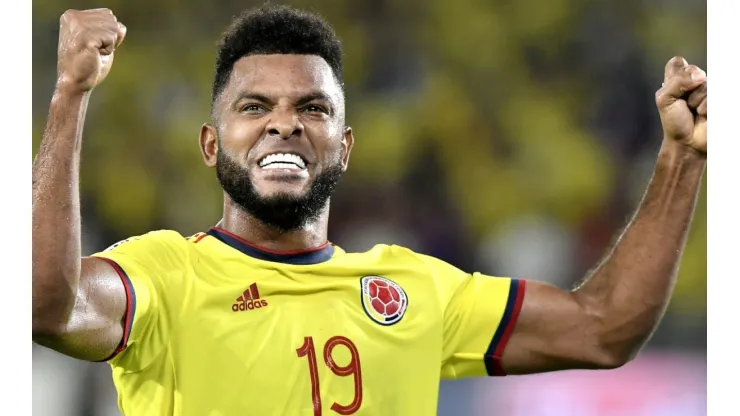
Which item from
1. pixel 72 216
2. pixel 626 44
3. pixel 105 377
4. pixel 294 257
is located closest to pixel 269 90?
pixel 294 257

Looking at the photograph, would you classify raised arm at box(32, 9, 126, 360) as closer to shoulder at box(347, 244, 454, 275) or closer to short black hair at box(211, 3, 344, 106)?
short black hair at box(211, 3, 344, 106)

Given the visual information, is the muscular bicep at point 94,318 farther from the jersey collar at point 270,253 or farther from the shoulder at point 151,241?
the jersey collar at point 270,253

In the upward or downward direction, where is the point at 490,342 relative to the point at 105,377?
upward

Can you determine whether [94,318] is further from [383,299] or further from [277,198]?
[383,299]

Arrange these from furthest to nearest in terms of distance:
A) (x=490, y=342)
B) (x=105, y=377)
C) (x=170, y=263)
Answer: (x=105, y=377) < (x=490, y=342) < (x=170, y=263)

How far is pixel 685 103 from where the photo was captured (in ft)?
6.94

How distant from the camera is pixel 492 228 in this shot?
3795 millimetres

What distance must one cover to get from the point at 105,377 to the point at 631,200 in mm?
2026

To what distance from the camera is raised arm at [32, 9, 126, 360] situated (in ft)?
5.64

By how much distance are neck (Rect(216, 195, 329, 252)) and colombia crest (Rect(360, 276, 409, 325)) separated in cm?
16

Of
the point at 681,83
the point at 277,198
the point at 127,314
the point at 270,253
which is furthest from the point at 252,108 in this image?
the point at 681,83

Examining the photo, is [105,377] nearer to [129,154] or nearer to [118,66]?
[129,154]

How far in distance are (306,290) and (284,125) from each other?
348 millimetres

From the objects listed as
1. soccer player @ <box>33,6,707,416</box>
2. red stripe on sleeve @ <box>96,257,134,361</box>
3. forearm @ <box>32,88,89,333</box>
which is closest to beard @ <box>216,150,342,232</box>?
soccer player @ <box>33,6,707,416</box>
